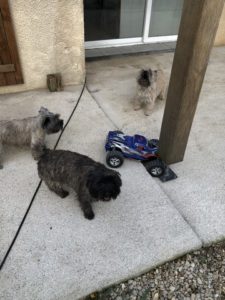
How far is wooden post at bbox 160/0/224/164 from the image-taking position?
6.95 ft

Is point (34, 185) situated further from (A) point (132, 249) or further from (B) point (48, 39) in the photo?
(B) point (48, 39)

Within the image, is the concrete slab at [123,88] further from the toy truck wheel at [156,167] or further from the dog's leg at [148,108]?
the toy truck wheel at [156,167]

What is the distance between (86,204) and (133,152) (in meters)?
0.89

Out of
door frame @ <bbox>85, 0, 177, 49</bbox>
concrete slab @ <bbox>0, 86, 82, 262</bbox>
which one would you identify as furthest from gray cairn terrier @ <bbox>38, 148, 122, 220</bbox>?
door frame @ <bbox>85, 0, 177, 49</bbox>

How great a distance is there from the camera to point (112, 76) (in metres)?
5.09

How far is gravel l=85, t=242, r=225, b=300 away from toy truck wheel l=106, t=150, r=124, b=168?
3.88 feet

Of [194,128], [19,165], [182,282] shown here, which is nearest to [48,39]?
[19,165]

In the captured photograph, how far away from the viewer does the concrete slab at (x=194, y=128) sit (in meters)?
2.76

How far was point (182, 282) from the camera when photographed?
2.30 meters

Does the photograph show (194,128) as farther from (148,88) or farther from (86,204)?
(86,204)

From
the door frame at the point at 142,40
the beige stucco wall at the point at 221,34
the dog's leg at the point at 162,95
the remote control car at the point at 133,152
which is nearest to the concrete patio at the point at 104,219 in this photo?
the remote control car at the point at 133,152

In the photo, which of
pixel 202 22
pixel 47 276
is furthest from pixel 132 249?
pixel 202 22

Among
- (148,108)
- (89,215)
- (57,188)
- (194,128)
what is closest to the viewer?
(89,215)

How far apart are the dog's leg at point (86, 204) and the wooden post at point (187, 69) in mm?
1084
